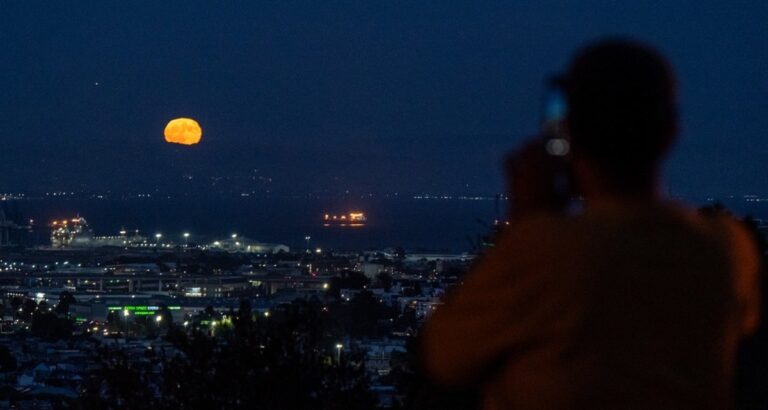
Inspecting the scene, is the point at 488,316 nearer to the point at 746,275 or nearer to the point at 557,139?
the point at 557,139

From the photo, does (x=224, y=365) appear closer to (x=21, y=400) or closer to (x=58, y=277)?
(x=21, y=400)

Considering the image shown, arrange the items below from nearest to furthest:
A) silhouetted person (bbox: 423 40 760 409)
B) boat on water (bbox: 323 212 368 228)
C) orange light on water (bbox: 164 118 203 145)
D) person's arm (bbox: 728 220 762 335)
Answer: silhouetted person (bbox: 423 40 760 409), person's arm (bbox: 728 220 762 335), orange light on water (bbox: 164 118 203 145), boat on water (bbox: 323 212 368 228)

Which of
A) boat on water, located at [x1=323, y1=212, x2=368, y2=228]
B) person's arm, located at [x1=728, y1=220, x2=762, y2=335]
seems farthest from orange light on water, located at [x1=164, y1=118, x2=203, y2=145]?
boat on water, located at [x1=323, y1=212, x2=368, y2=228]

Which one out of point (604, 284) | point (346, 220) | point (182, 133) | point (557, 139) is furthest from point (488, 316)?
point (346, 220)

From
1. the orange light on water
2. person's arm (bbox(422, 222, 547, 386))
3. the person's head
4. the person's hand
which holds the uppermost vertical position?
the orange light on water

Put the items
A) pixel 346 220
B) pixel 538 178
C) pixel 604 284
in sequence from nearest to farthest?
1. pixel 604 284
2. pixel 538 178
3. pixel 346 220

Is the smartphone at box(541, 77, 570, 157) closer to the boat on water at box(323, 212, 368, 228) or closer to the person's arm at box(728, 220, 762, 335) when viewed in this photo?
the person's arm at box(728, 220, 762, 335)

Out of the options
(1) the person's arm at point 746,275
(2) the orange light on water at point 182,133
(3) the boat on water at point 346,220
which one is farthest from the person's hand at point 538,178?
(3) the boat on water at point 346,220
